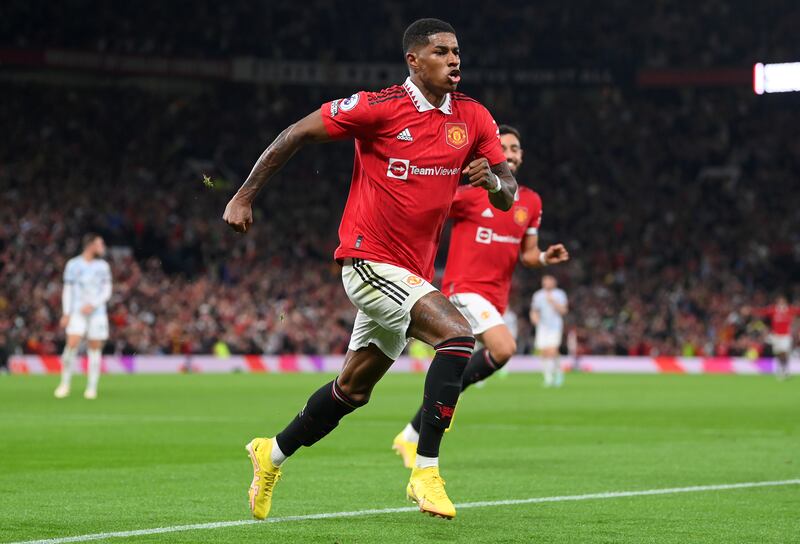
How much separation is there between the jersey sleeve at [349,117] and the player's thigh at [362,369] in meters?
1.19

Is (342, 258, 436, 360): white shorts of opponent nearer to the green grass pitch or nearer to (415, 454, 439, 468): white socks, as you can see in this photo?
(415, 454, 439, 468): white socks

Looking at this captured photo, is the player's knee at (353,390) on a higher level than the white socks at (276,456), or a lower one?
higher

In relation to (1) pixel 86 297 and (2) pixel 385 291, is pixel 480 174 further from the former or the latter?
(1) pixel 86 297

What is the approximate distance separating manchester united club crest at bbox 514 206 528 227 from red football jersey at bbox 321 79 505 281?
14.2 ft

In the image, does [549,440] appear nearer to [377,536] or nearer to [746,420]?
[746,420]

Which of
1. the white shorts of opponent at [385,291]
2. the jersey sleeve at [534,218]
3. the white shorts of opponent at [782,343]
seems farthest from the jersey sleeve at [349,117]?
the white shorts of opponent at [782,343]

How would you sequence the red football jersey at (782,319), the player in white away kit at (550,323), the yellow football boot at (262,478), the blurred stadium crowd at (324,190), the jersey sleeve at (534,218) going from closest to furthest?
the yellow football boot at (262,478)
the jersey sleeve at (534,218)
the player in white away kit at (550,323)
the red football jersey at (782,319)
the blurred stadium crowd at (324,190)

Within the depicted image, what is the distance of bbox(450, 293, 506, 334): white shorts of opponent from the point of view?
11.1m

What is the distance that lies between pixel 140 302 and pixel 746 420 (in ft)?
67.0

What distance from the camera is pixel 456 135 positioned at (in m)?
7.01

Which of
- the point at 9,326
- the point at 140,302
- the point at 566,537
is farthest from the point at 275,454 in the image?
the point at 140,302

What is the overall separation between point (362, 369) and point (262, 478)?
2.60 feet

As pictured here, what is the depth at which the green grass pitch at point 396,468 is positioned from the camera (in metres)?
6.61

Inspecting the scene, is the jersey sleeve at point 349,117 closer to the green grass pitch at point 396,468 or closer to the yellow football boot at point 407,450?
the green grass pitch at point 396,468
